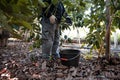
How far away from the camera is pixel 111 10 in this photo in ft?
6.89

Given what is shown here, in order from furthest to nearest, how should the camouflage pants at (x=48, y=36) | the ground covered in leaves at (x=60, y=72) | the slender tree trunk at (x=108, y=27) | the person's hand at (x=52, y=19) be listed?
the camouflage pants at (x=48, y=36) → the person's hand at (x=52, y=19) → the slender tree trunk at (x=108, y=27) → the ground covered in leaves at (x=60, y=72)

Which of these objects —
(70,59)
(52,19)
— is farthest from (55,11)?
(70,59)

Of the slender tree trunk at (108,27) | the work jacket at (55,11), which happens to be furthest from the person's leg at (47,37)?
the slender tree trunk at (108,27)

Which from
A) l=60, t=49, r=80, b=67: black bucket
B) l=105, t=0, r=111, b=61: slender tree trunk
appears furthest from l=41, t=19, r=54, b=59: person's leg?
l=105, t=0, r=111, b=61: slender tree trunk

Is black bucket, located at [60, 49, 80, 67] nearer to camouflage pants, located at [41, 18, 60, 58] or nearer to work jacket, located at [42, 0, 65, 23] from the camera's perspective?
camouflage pants, located at [41, 18, 60, 58]

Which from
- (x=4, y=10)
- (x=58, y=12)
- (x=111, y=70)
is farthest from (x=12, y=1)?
(x=58, y=12)

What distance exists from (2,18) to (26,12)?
14cm

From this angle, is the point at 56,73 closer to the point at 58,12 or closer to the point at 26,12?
the point at 58,12

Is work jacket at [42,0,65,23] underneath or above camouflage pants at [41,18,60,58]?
above

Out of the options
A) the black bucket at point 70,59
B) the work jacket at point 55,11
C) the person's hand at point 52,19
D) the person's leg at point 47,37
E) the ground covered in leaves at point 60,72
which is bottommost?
the ground covered in leaves at point 60,72

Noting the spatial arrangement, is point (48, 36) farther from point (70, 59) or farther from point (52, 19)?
point (70, 59)

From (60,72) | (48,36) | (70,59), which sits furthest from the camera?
(48,36)

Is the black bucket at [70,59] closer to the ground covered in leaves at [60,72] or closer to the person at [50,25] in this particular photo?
the ground covered in leaves at [60,72]

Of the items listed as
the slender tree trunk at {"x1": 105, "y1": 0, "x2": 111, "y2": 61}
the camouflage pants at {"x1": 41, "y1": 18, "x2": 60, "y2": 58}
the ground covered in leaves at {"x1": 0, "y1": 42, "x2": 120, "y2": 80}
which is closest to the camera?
the ground covered in leaves at {"x1": 0, "y1": 42, "x2": 120, "y2": 80}
